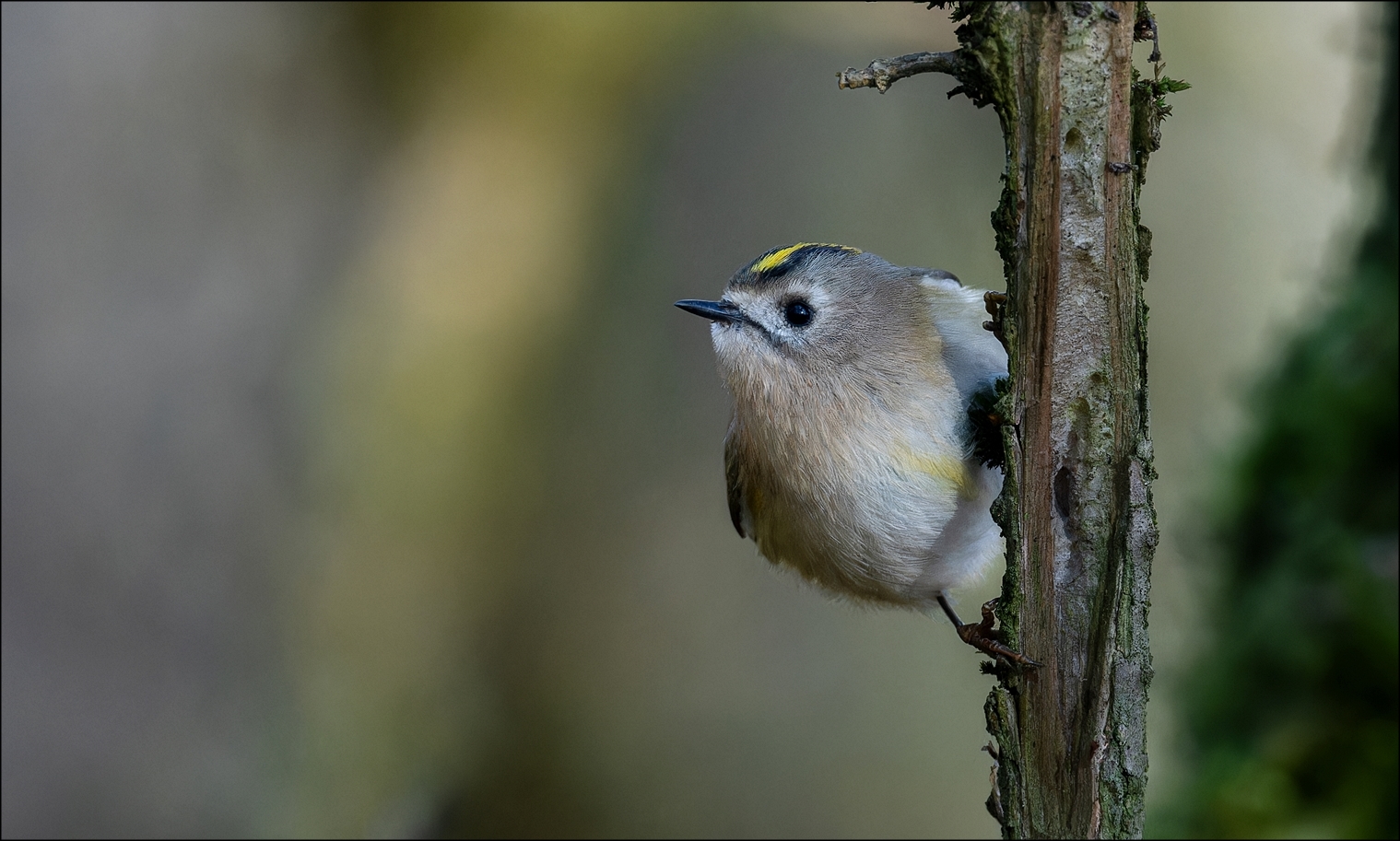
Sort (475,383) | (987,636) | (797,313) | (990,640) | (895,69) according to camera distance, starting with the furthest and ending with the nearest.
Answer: (475,383)
(797,313)
(987,636)
(990,640)
(895,69)

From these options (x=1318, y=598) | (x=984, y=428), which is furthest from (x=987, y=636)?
(x=1318, y=598)

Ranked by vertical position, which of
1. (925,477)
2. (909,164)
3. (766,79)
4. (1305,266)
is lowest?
(925,477)

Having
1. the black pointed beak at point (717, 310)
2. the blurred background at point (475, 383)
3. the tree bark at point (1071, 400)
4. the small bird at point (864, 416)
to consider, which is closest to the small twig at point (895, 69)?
the tree bark at point (1071, 400)

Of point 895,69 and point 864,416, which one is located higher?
point 895,69

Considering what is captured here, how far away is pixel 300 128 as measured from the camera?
10.8 feet

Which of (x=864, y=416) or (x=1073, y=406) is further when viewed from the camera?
(x=864, y=416)

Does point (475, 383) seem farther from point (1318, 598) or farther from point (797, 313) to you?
point (1318, 598)

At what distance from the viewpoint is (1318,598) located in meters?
2.08

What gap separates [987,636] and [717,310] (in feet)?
2.38

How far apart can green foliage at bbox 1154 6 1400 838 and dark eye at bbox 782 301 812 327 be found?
1.34 meters

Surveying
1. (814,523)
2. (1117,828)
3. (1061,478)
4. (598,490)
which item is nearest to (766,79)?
(598,490)

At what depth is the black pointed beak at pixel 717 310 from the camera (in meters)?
1.72

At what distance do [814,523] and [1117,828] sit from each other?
25.0 inches

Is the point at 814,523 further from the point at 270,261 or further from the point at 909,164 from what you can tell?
the point at 270,261
